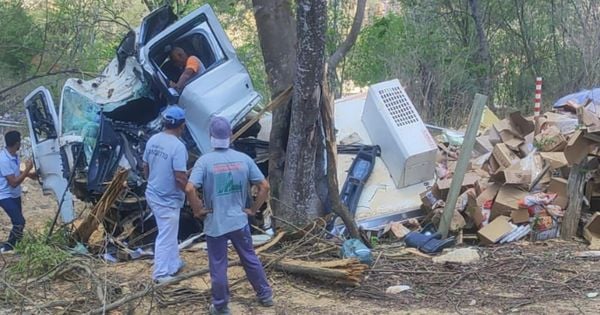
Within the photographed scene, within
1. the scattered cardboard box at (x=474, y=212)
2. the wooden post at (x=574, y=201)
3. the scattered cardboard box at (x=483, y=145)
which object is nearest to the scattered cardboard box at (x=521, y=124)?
the scattered cardboard box at (x=483, y=145)

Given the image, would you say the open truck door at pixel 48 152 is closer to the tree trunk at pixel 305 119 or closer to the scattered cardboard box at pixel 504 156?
the tree trunk at pixel 305 119

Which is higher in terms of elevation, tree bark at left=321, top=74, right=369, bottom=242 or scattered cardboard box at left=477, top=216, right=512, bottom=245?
tree bark at left=321, top=74, right=369, bottom=242

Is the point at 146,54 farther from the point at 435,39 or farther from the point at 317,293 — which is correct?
the point at 435,39

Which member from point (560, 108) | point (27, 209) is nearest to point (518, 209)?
point (560, 108)

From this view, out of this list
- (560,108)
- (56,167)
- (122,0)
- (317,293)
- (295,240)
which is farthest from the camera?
(122,0)

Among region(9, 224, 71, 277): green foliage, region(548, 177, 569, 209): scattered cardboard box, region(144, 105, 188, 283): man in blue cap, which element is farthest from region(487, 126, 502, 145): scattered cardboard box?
region(9, 224, 71, 277): green foliage

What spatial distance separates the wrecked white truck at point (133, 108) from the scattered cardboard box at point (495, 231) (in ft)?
9.19

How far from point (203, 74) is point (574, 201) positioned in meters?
4.05

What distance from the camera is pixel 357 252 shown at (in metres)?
6.48

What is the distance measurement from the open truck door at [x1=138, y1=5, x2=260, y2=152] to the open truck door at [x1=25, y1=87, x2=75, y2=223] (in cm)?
130

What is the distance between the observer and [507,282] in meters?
6.17

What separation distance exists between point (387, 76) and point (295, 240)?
10743mm

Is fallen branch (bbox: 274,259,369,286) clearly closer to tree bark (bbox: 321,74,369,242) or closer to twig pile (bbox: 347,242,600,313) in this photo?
twig pile (bbox: 347,242,600,313)

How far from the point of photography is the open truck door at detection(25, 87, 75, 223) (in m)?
8.16
